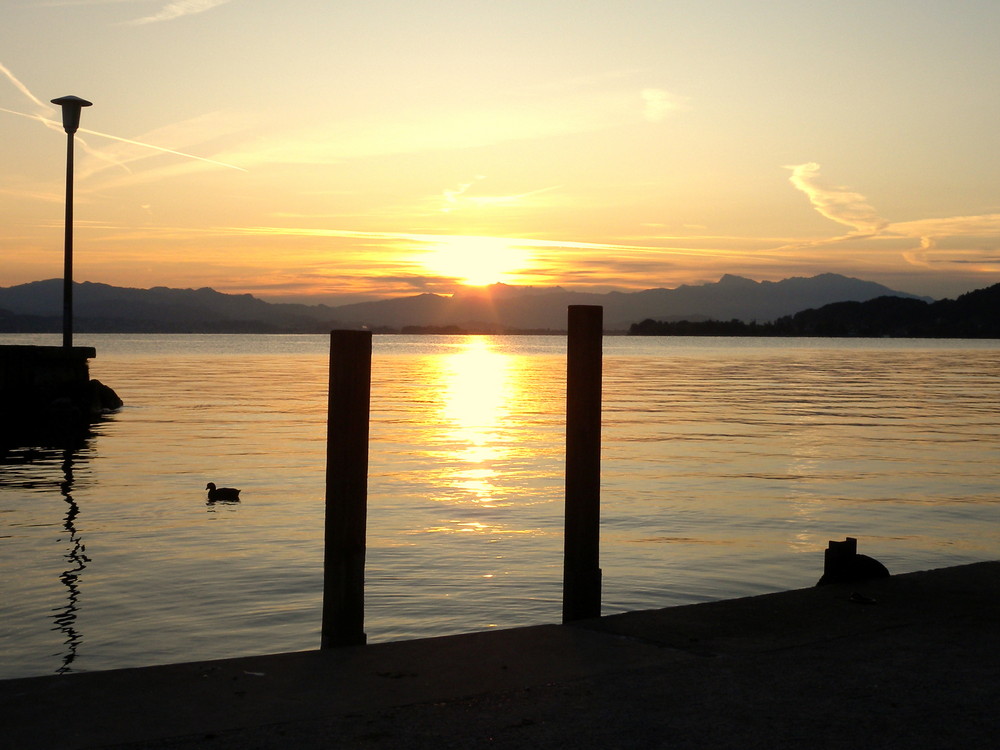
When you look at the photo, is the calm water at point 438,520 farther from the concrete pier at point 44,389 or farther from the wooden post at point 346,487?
the wooden post at point 346,487

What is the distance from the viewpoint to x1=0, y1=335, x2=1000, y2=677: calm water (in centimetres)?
1045

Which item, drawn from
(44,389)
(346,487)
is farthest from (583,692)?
(44,389)

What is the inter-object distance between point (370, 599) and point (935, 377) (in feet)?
198

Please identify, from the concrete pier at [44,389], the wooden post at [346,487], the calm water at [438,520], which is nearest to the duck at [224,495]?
the calm water at [438,520]

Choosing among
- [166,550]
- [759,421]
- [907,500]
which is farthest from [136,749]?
[759,421]

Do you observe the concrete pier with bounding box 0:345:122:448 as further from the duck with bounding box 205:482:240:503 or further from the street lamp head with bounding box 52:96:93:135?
the duck with bounding box 205:482:240:503

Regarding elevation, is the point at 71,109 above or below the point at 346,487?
above

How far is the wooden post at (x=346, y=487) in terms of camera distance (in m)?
6.55

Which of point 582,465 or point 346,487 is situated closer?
point 346,487

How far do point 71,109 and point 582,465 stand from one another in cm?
2799

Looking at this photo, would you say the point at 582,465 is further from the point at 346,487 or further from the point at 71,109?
the point at 71,109

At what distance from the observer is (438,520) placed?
1570cm

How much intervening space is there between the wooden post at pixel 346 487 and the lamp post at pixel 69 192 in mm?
25784

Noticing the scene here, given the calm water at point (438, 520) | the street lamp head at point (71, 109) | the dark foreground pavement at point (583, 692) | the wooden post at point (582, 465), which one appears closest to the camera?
the dark foreground pavement at point (583, 692)
